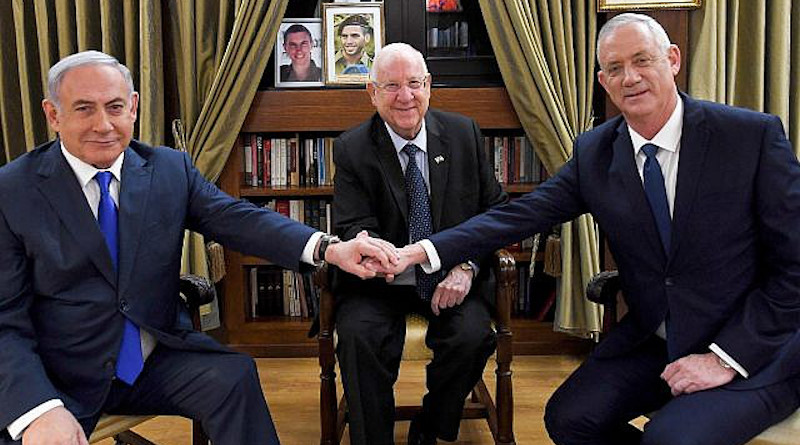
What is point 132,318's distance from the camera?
7.50 ft

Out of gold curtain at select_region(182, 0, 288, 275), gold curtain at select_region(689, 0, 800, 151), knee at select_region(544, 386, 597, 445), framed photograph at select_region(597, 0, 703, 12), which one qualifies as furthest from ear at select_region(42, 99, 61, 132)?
gold curtain at select_region(689, 0, 800, 151)

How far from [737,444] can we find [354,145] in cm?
152

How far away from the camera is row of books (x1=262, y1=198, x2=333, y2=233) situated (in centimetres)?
397

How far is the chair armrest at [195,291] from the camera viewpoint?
2.55 m

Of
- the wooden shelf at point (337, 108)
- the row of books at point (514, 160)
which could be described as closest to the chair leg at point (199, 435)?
the wooden shelf at point (337, 108)

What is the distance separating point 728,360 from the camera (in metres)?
2.15

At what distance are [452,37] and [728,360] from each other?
7.61 feet

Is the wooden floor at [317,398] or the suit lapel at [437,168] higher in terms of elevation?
the suit lapel at [437,168]

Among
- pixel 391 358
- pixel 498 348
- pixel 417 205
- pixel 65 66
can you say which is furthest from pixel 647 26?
pixel 65 66

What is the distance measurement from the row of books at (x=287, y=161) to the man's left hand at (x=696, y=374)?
208 cm

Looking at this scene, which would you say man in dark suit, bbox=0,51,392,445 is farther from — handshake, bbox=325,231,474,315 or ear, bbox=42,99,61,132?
handshake, bbox=325,231,474,315

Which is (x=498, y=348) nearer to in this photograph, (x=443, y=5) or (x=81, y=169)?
(x=81, y=169)

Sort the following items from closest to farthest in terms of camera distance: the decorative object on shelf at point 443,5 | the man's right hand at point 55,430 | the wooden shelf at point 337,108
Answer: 1. the man's right hand at point 55,430
2. the wooden shelf at point 337,108
3. the decorative object on shelf at point 443,5

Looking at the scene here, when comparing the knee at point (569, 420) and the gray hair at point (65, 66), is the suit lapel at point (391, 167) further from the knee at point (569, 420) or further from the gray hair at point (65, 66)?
the gray hair at point (65, 66)
